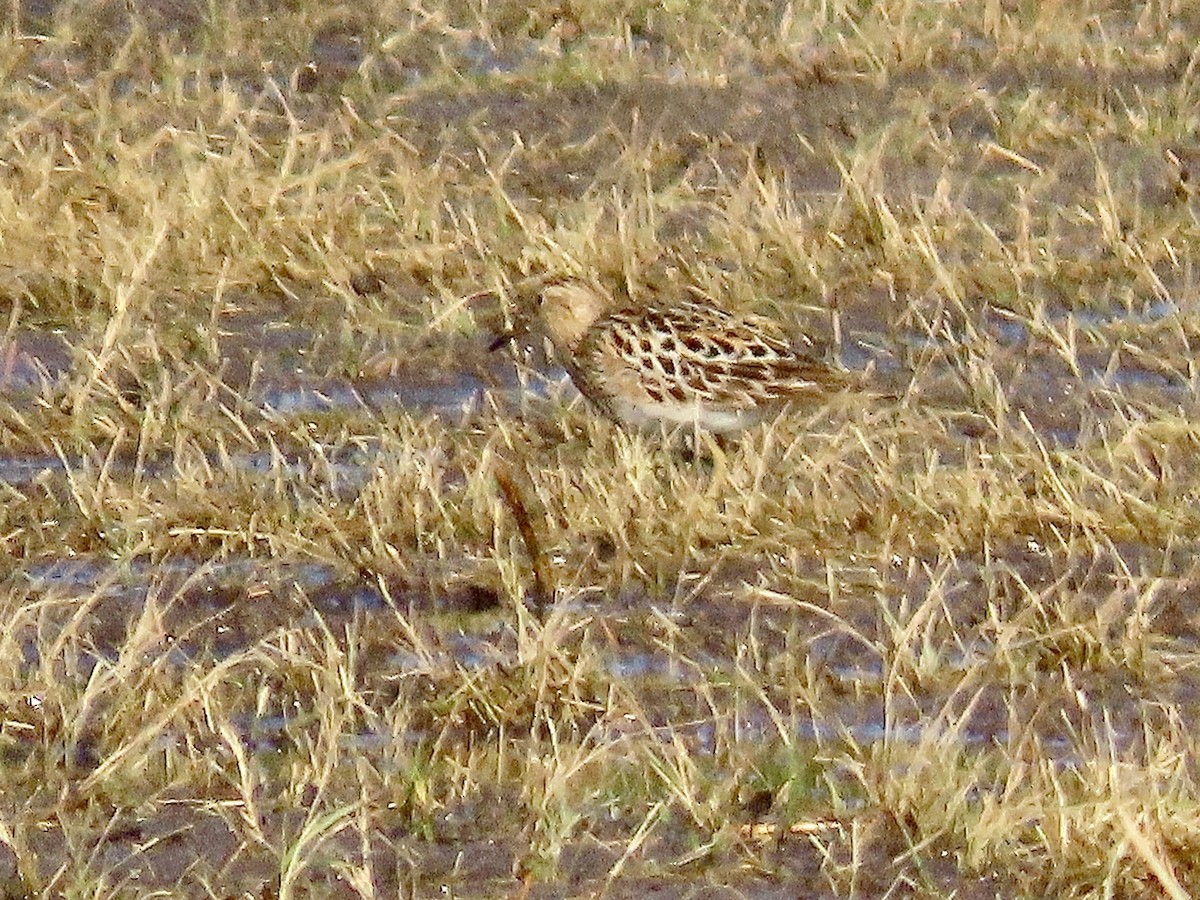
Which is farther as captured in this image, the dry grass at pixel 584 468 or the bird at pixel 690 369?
the bird at pixel 690 369

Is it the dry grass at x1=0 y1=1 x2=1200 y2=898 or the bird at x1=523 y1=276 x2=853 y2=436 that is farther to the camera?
the bird at x1=523 y1=276 x2=853 y2=436

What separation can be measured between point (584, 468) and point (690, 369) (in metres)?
0.43

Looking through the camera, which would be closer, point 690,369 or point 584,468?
point 584,468

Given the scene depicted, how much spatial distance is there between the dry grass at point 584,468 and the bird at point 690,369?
0.11 m

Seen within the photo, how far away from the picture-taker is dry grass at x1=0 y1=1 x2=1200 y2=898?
5.04 metres

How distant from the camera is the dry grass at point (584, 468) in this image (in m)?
5.04

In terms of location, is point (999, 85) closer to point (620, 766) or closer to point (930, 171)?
point (930, 171)

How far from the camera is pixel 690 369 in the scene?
7.20 meters

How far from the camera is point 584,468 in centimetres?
697

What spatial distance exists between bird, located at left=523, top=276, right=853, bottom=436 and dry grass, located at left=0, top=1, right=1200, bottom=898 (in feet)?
0.35

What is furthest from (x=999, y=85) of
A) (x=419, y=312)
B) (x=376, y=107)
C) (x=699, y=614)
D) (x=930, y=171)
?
(x=699, y=614)

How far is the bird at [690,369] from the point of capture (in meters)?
7.16

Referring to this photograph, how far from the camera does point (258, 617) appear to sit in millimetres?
6125

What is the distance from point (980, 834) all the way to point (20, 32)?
682cm
